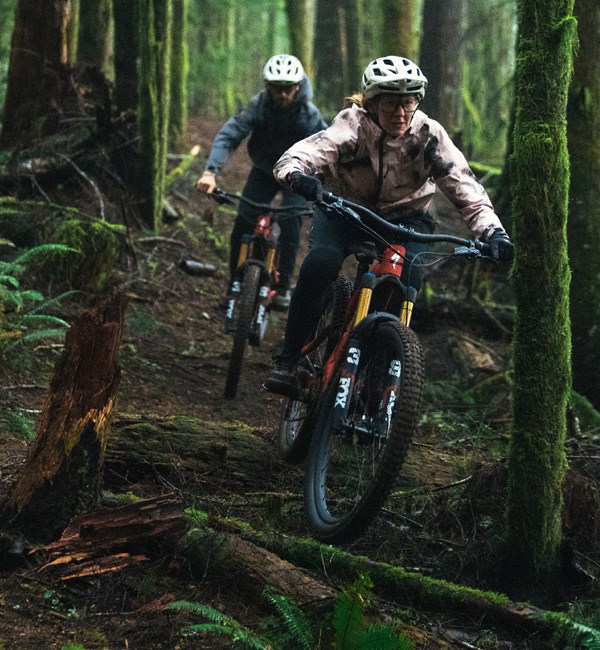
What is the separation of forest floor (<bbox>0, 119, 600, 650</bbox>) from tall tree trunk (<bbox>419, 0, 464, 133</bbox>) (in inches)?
189

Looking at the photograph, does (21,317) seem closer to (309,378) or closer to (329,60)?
(309,378)

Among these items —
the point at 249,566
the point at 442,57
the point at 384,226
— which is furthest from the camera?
the point at 442,57

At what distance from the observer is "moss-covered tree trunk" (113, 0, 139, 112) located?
11.1 metres

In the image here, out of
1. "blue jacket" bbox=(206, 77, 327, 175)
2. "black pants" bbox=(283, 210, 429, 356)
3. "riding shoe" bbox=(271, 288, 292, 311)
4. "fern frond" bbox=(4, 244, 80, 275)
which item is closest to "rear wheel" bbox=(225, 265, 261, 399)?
"riding shoe" bbox=(271, 288, 292, 311)

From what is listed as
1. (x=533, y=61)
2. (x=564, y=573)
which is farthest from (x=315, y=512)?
(x=533, y=61)

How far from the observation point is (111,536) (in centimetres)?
390

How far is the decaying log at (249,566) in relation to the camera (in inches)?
144

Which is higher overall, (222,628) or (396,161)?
(396,161)

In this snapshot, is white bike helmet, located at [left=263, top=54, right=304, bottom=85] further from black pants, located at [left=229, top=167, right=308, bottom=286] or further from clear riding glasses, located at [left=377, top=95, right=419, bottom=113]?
clear riding glasses, located at [left=377, top=95, right=419, bottom=113]

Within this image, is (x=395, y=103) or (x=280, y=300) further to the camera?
(x=280, y=300)

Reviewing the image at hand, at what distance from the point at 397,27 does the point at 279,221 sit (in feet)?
21.3

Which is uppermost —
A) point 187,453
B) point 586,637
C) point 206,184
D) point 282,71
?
point 282,71

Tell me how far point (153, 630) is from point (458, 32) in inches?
559

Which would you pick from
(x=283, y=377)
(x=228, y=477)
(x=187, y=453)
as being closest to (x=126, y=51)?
(x=283, y=377)
